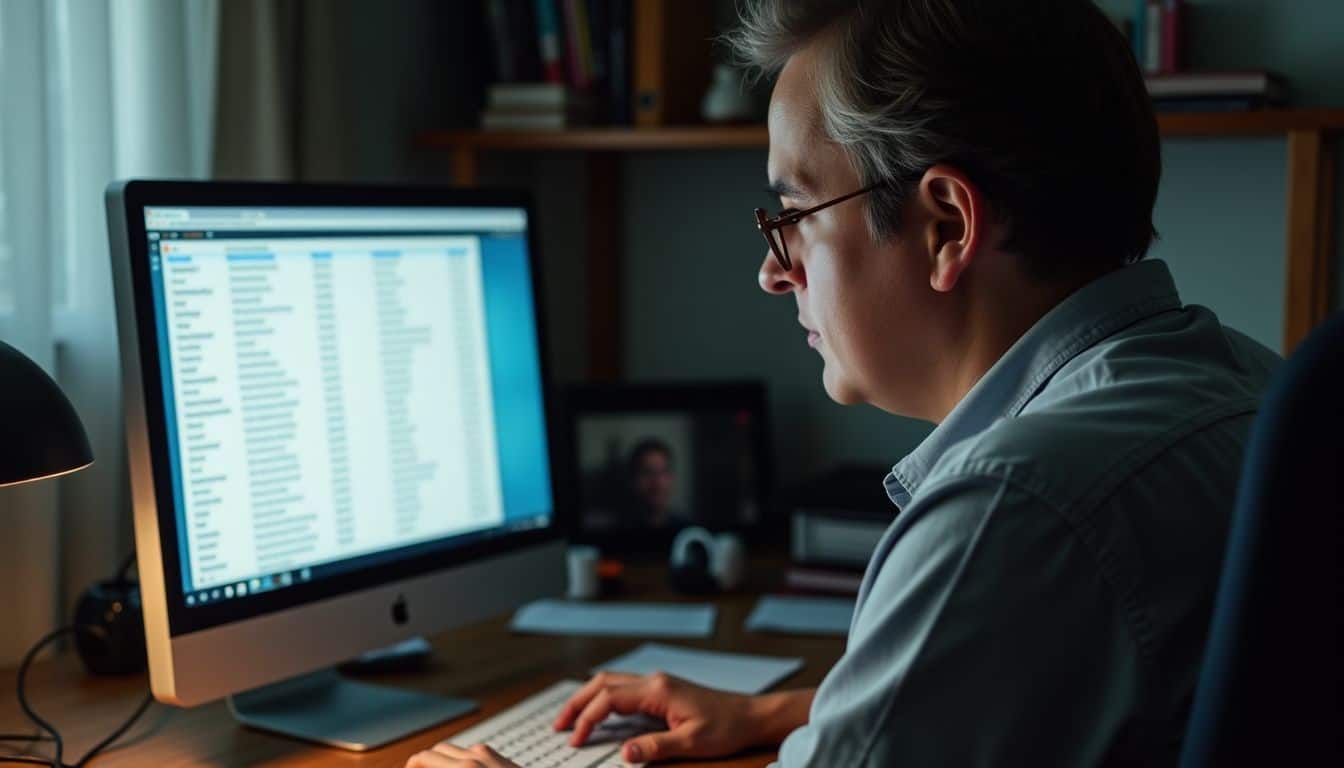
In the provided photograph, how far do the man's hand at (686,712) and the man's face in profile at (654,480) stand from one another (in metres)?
0.74

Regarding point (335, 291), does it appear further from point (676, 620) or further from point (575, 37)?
point (575, 37)

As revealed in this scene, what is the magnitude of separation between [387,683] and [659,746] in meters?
0.37

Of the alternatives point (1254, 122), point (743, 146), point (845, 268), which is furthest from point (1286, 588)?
point (743, 146)

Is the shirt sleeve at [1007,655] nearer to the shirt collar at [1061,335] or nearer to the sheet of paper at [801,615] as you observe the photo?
the shirt collar at [1061,335]

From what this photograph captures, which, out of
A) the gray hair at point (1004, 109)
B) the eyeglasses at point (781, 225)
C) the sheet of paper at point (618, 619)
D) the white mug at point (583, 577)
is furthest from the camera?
the white mug at point (583, 577)

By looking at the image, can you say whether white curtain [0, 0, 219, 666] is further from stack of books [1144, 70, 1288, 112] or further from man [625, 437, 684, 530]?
stack of books [1144, 70, 1288, 112]

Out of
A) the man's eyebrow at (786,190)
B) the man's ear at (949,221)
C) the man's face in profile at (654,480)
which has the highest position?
the man's eyebrow at (786,190)

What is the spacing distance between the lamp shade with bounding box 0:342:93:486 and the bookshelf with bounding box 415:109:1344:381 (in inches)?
41.9

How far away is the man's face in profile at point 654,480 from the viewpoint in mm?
2020

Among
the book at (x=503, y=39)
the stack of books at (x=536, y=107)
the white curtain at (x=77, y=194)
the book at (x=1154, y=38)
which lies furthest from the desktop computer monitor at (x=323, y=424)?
the book at (x=1154, y=38)

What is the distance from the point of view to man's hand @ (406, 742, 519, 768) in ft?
3.55

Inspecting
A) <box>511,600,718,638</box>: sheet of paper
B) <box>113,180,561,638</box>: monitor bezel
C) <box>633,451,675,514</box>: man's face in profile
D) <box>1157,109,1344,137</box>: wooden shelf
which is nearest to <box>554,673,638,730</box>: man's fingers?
<box>113,180,561,638</box>: monitor bezel

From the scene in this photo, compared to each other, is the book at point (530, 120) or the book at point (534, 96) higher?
the book at point (534, 96)

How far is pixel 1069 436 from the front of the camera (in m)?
0.79
